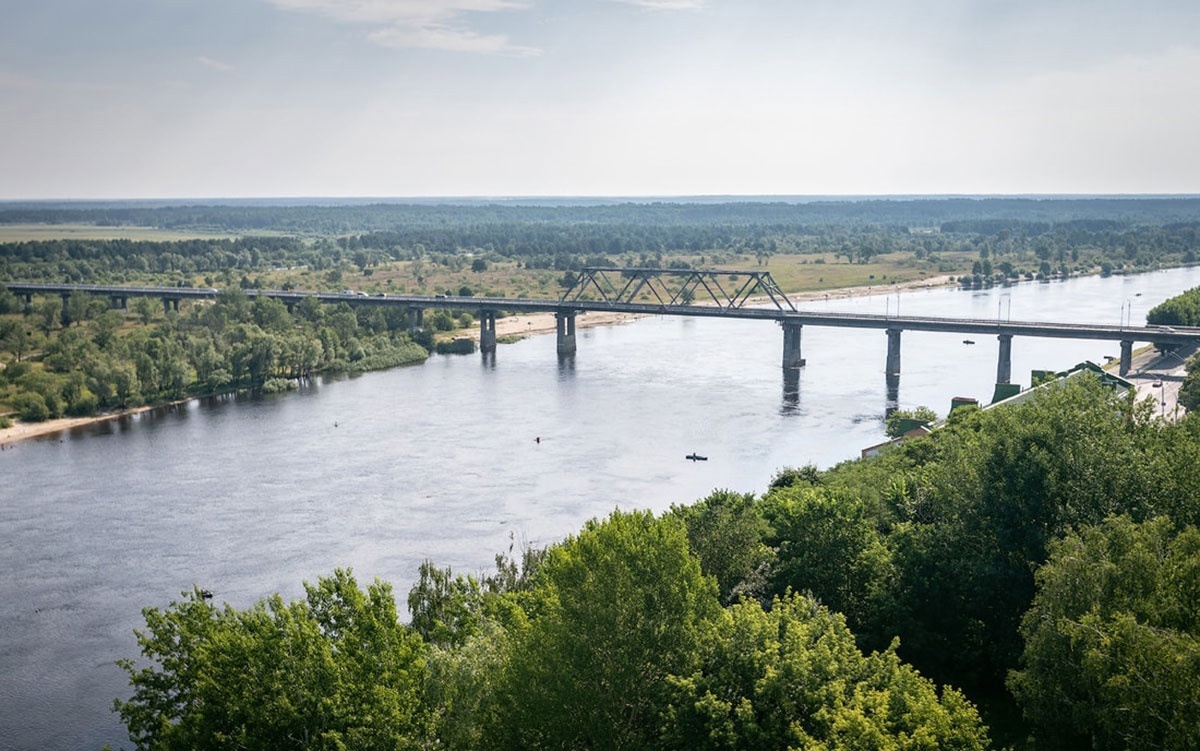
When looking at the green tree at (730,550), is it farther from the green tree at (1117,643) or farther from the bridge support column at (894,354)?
the bridge support column at (894,354)

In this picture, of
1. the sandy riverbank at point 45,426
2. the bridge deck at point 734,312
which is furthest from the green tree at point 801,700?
the bridge deck at point 734,312

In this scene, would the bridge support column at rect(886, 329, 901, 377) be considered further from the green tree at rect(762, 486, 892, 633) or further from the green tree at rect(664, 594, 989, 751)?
the green tree at rect(664, 594, 989, 751)

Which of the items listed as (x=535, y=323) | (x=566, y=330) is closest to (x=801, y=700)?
(x=566, y=330)

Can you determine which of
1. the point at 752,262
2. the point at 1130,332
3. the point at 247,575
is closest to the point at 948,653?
the point at 247,575

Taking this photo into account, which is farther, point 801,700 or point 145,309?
point 145,309

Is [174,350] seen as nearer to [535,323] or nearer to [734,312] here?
[734,312]

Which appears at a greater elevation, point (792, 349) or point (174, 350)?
point (174, 350)
